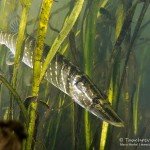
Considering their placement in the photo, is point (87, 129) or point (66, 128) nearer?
point (87, 129)

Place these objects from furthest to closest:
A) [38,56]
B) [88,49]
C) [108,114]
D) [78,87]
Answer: [78,87] → [88,49] → [108,114] → [38,56]

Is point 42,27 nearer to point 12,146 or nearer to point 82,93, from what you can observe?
point 82,93

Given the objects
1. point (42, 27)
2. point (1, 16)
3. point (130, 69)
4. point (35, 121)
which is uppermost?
point (1, 16)

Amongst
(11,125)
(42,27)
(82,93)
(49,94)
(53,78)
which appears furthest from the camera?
(49,94)

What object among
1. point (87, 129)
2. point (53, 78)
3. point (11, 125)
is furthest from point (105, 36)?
point (11, 125)

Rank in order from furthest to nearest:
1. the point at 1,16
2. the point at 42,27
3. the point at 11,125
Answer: the point at 1,16
the point at 42,27
the point at 11,125

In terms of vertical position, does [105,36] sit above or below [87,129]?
above

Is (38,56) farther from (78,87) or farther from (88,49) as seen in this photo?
(78,87)

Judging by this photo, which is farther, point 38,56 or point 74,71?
point 74,71

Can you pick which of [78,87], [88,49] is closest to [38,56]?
[88,49]
